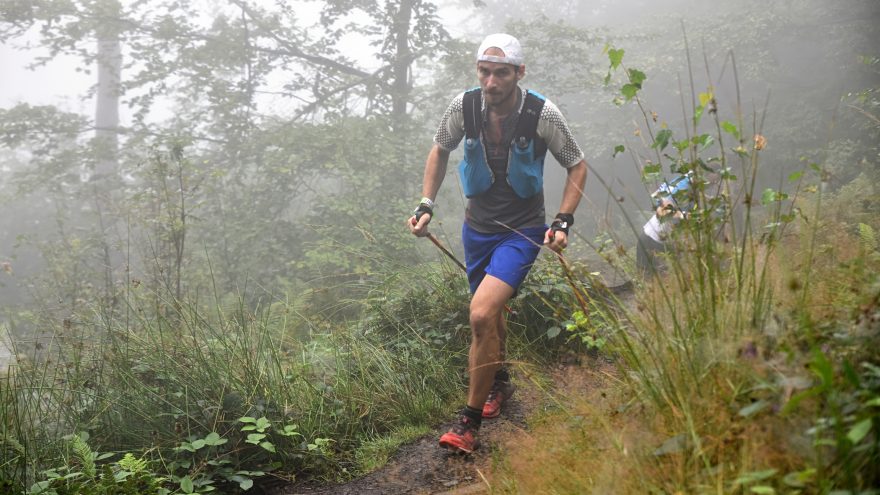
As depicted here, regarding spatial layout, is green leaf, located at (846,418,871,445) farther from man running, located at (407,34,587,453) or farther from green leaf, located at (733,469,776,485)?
man running, located at (407,34,587,453)

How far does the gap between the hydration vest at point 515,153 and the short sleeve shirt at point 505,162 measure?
35mm

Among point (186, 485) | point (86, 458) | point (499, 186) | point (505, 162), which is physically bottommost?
point (186, 485)

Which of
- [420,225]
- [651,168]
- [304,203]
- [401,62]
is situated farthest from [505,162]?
[304,203]

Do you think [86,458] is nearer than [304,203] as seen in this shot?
Yes

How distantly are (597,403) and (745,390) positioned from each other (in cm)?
97

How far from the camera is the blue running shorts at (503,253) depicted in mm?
3893

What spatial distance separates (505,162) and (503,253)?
604mm

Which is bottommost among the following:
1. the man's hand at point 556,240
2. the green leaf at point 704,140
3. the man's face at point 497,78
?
the man's hand at point 556,240

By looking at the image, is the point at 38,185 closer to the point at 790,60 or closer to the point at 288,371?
the point at 288,371

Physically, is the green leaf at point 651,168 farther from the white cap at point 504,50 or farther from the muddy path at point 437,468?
the white cap at point 504,50

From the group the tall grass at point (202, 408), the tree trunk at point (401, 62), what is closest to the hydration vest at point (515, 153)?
the tall grass at point (202, 408)

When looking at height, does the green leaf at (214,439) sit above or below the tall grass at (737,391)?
below

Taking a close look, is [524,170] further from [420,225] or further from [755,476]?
[755,476]

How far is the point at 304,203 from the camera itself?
51.0 ft
